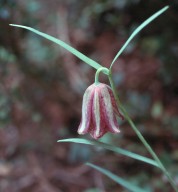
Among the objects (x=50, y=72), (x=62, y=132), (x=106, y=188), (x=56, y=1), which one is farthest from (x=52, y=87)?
(x=56, y=1)

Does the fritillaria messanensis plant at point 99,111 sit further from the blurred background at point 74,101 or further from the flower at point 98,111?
the blurred background at point 74,101

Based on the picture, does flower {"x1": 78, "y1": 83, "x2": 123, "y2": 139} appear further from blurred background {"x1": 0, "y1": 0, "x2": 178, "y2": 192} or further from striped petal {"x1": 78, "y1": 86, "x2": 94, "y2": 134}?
blurred background {"x1": 0, "y1": 0, "x2": 178, "y2": 192}

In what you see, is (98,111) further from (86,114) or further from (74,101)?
(74,101)

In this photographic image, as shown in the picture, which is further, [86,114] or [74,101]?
[74,101]

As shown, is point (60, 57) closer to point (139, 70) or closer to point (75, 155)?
point (139, 70)

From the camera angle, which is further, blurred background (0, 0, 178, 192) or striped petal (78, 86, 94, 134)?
blurred background (0, 0, 178, 192)

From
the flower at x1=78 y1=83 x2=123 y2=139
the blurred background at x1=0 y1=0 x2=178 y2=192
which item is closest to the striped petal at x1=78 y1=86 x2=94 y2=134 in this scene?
the flower at x1=78 y1=83 x2=123 y2=139

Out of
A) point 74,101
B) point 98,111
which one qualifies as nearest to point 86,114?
point 98,111
